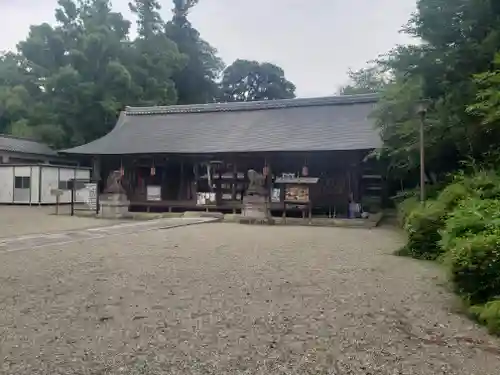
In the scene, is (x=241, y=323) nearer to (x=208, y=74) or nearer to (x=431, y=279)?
(x=431, y=279)

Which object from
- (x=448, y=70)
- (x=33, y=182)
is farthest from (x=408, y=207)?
(x=33, y=182)

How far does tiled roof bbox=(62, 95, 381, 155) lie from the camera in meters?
16.3

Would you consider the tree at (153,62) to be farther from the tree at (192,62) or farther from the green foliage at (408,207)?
the green foliage at (408,207)

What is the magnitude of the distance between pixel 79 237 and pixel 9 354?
6647mm

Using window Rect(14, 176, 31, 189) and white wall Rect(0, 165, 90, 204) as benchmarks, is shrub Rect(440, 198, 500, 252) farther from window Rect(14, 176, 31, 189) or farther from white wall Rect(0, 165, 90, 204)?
window Rect(14, 176, 31, 189)

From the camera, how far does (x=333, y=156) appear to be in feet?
52.4

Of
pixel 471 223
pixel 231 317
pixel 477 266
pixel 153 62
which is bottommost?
pixel 231 317

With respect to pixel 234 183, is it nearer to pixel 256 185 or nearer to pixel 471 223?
pixel 256 185

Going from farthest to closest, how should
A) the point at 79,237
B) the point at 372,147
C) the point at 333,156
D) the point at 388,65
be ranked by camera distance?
the point at 333,156, the point at 372,147, the point at 388,65, the point at 79,237

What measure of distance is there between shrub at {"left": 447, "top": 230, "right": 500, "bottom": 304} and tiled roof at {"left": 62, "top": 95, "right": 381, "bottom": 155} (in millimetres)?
10801

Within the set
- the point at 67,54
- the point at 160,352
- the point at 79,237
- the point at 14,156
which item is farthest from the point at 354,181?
the point at 67,54

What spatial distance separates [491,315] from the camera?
346 cm

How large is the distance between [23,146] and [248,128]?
41.8 ft

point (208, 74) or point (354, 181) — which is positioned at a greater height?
point (208, 74)
